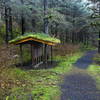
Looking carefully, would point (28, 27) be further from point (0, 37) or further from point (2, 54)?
point (2, 54)

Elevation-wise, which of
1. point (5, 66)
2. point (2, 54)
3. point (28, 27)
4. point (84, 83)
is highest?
point (28, 27)

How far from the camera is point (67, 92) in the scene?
627cm

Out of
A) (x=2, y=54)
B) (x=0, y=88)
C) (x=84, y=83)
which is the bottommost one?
(x=84, y=83)

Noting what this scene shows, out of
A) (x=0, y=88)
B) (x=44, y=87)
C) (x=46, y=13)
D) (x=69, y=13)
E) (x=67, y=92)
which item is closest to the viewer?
(x=0, y=88)

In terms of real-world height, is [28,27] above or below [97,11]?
below

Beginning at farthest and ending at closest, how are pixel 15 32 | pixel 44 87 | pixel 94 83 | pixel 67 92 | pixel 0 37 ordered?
pixel 15 32 < pixel 0 37 < pixel 94 83 < pixel 44 87 < pixel 67 92

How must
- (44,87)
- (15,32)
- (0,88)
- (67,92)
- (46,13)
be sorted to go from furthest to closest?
(15,32), (46,13), (44,87), (67,92), (0,88)

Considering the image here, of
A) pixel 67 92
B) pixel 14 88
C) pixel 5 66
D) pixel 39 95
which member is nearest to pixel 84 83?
pixel 67 92

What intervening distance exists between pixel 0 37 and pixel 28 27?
4.17 metres

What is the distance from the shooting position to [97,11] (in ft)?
62.3

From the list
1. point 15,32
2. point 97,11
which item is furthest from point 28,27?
point 97,11

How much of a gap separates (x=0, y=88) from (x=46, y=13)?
11.5 meters

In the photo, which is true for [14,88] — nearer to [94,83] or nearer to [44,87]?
[44,87]

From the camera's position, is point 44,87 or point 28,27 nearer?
point 44,87
